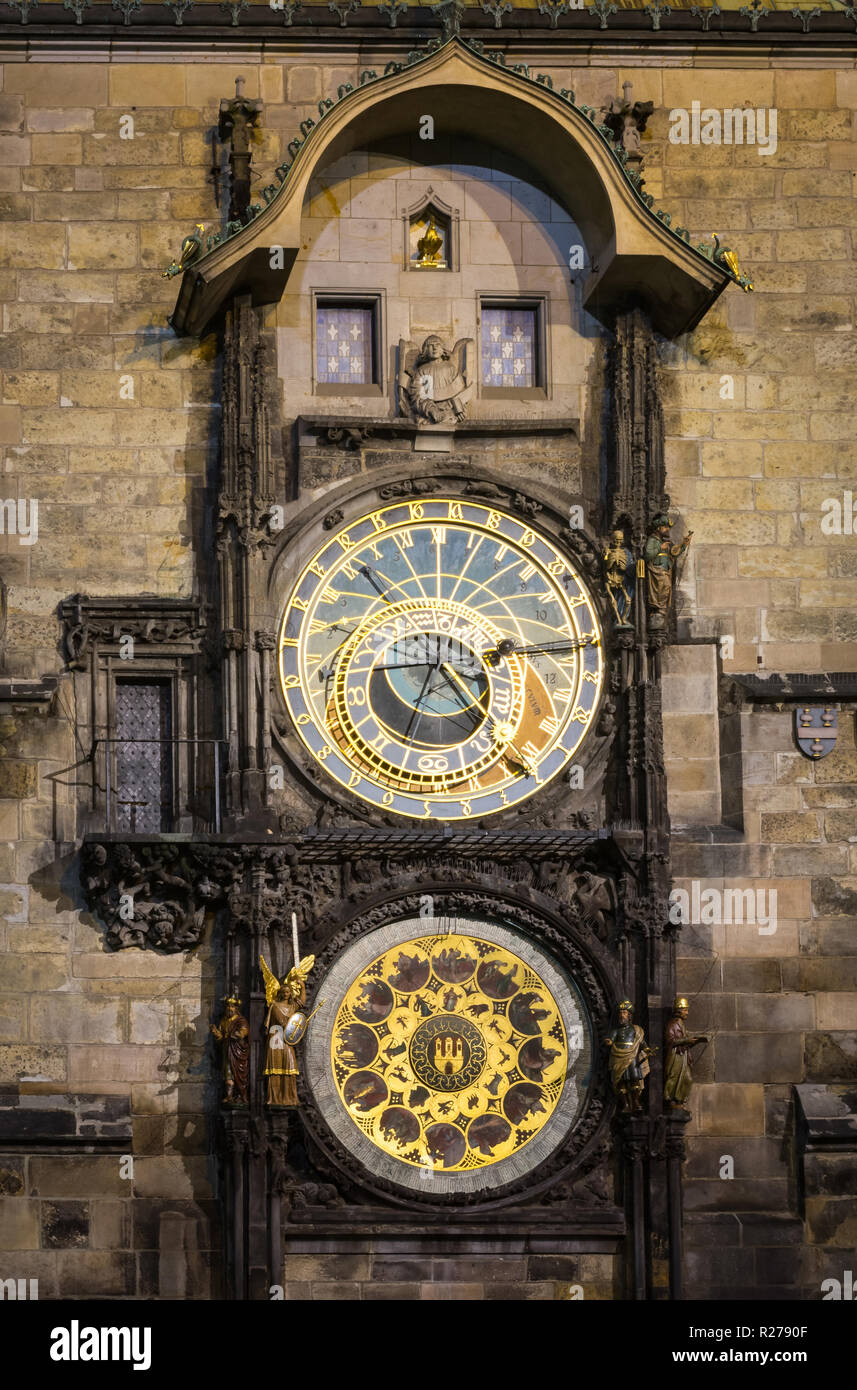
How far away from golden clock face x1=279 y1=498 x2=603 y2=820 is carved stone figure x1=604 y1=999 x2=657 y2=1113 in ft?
4.79

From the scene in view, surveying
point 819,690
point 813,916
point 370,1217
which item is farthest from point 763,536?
point 370,1217

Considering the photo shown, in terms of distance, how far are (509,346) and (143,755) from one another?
3243mm

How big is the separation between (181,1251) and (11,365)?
5154mm

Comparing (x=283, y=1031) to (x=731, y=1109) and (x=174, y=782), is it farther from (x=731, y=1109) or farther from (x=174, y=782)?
(x=731, y=1109)

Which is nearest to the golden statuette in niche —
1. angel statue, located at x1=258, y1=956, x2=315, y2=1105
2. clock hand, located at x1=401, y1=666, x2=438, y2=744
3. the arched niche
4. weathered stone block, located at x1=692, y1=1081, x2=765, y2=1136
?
angel statue, located at x1=258, y1=956, x2=315, y2=1105

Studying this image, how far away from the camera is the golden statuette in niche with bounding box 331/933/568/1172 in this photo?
18.2m

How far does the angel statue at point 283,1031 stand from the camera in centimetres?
1798

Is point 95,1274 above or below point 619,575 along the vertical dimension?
below

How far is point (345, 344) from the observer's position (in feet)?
63.3

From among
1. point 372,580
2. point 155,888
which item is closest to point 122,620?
point 372,580

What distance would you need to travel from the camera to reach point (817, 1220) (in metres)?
18.4

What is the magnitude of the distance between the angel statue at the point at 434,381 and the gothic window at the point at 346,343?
0.20m

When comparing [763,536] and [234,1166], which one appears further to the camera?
[763,536]

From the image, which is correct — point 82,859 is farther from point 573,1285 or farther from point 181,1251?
point 573,1285
